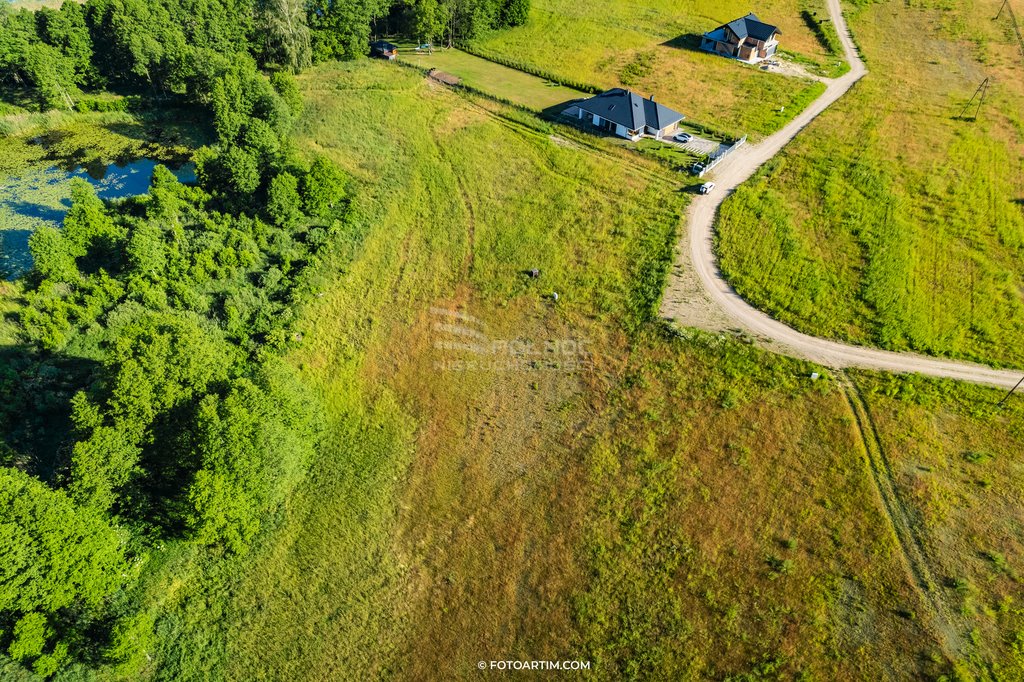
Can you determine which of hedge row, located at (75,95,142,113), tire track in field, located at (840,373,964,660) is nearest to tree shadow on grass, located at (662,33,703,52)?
tire track in field, located at (840,373,964,660)

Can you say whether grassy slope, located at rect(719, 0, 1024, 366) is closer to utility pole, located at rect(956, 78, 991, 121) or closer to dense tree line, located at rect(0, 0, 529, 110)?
utility pole, located at rect(956, 78, 991, 121)

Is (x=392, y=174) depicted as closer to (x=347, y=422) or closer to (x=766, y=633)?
(x=347, y=422)

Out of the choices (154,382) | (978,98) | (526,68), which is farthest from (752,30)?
(154,382)

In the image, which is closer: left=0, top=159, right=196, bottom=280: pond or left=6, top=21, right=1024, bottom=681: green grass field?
left=6, top=21, right=1024, bottom=681: green grass field

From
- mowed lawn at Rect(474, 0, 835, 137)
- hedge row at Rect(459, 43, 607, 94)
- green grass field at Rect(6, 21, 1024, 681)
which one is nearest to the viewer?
green grass field at Rect(6, 21, 1024, 681)

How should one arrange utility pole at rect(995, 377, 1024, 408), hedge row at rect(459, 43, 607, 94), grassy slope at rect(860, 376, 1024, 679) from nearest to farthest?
grassy slope at rect(860, 376, 1024, 679) < utility pole at rect(995, 377, 1024, 408) < hedge row at rect(459, 43, 607, 94)

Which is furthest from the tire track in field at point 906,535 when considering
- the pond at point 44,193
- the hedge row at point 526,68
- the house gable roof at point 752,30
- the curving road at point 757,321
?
the pond at point 44,193
